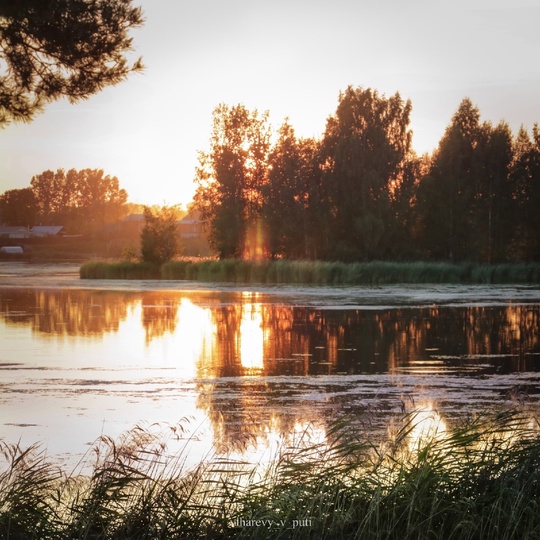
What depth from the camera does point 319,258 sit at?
62594 mm

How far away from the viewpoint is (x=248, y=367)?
16266mm

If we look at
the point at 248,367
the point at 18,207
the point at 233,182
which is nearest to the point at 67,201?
the point at 18,207

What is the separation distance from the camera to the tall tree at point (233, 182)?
2633 inches

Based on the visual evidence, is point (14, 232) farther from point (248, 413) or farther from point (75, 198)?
point (248, 413)

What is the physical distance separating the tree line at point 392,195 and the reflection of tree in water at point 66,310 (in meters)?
22.6

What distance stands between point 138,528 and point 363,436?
3.54 m

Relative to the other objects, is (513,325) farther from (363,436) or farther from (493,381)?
(363,436)

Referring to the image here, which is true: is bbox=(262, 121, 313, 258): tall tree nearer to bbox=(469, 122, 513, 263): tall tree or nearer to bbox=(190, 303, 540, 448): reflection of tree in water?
bbox=(469, 122, 513, 263): tall tree

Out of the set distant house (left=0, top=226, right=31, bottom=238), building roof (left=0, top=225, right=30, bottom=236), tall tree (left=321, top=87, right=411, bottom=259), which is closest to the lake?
tall tree (left=321, top=87, right=411, bottom=259)

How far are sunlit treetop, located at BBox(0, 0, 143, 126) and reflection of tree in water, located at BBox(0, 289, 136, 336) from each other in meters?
9.56

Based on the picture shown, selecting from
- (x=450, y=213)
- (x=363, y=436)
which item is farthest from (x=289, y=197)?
(x=363, y=436)

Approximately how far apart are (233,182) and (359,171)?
39.9 feet

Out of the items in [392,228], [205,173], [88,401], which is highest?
[205,173]

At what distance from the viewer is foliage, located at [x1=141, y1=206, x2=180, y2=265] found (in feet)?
199
